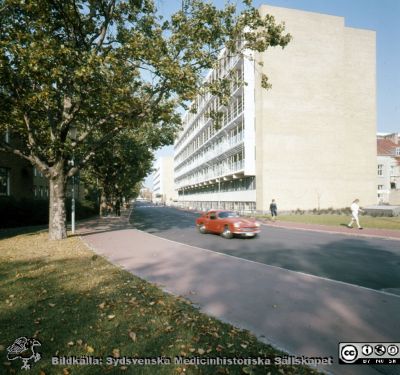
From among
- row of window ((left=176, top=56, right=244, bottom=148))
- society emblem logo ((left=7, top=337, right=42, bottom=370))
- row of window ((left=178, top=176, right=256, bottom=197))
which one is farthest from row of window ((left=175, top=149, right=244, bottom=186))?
society emblem logo ((left=7, top=337, right=42, bottom=370))

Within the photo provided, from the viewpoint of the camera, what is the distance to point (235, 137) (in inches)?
1485

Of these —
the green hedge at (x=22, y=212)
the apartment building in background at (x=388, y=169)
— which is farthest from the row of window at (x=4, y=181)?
the apartment building in background at (x=388, y=169)

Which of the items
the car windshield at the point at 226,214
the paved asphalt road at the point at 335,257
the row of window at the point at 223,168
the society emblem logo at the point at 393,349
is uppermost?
the row of window at the point at 223,168

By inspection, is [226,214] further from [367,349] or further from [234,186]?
[234,186]

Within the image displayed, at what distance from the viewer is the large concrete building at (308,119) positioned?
33.3 meters

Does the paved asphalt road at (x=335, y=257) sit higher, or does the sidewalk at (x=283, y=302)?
the sidewalk at (x=283, y=302)

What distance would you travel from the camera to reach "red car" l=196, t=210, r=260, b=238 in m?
14.2

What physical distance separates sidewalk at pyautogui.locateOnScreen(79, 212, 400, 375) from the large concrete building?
84.8 ft

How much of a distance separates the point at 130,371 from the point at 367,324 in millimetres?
3742

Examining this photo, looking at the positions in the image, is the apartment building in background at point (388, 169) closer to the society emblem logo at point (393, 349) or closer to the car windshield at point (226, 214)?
the car windshield at point (226, 214)

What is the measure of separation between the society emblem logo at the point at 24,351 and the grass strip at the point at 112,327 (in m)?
0.06

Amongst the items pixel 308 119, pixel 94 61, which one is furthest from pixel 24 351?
pixel 308 119

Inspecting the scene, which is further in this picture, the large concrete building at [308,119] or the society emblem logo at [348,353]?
the large concrete building at [308,119]

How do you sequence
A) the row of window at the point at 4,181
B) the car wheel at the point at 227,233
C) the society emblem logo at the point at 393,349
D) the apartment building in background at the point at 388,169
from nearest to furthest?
the society emblem logo at the point at 393,349
the car wheel at the point at 227,233
the row of window at the point at 4,181
the apartment building in background at the point at 388,169
